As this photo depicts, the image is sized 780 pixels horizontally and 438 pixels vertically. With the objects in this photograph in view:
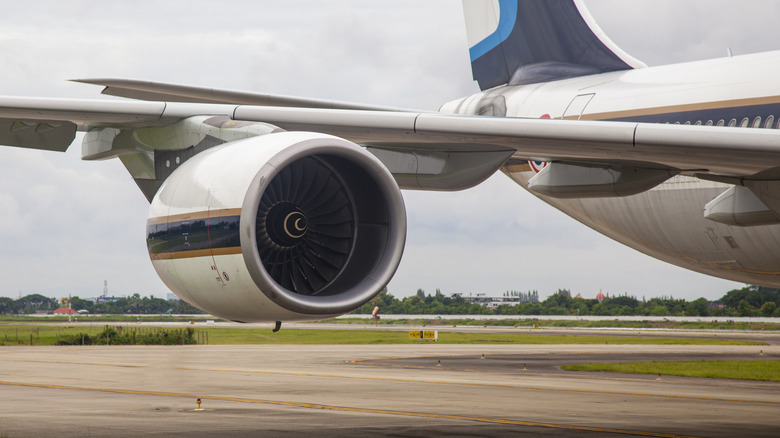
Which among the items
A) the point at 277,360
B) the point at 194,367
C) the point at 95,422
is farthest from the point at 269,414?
the point at 277,360

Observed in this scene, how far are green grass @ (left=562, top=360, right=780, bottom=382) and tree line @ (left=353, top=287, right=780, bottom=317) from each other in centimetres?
5008

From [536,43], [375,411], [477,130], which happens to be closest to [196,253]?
[477,130]

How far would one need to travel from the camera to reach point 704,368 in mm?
23781

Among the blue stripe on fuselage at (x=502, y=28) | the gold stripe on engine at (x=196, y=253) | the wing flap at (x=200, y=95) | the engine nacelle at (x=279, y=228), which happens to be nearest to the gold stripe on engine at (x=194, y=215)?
the engine nacelle at (x=279, y=228)

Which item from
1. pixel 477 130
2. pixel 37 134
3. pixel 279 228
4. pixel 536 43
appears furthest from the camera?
pixel 536 43

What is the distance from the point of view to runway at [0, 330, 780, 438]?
1162 centimetres

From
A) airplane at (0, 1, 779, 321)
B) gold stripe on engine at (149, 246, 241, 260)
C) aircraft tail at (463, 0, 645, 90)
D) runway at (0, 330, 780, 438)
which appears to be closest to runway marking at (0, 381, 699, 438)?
runway at (0, 330, 780, 438)

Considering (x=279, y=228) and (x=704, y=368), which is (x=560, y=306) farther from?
(x=279, y=228)

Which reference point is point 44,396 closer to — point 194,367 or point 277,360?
point 194,367

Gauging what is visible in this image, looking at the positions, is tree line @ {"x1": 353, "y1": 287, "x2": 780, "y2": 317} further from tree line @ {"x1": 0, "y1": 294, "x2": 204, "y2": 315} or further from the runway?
the runway

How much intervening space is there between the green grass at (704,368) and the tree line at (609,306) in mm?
50078

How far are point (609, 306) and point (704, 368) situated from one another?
3143 inches

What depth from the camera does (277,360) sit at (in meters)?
27.6

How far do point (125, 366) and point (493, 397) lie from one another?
12629mm
